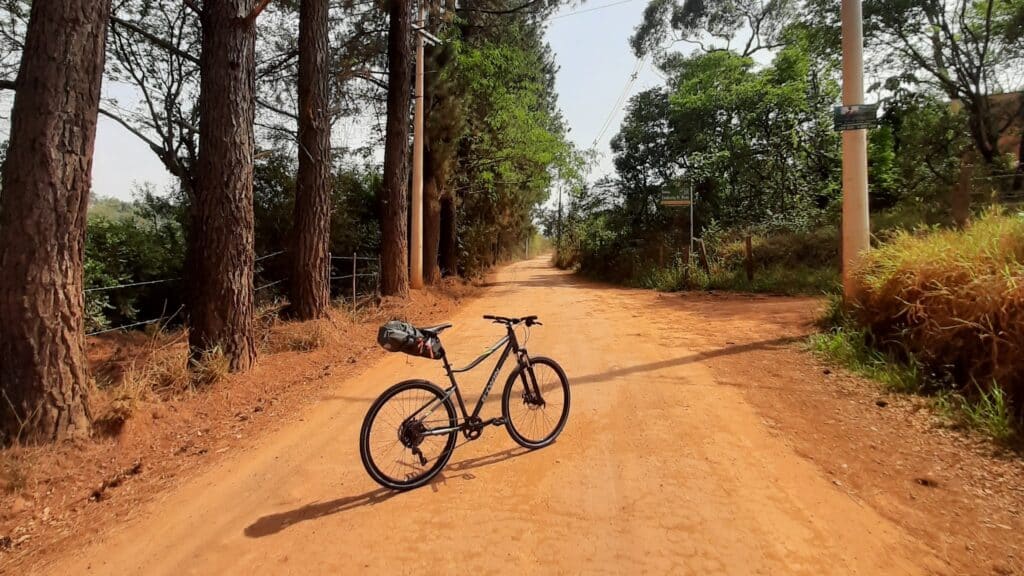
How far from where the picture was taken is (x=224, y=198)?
5695mm

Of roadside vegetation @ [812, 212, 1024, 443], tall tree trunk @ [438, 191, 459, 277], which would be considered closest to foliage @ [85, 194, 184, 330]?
tall tree trunk @ [438, 191, 459, 277]

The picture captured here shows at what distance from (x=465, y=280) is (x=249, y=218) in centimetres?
1371

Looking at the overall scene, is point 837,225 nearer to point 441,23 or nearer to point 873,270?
point 873,270

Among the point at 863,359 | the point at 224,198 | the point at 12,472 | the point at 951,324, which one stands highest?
the point at 224,198

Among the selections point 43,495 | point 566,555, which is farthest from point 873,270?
point 43,495

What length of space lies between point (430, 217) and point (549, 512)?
42.9 ft

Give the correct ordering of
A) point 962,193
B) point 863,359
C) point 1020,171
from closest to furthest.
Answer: point 863,359, point 962,193, point 1020,171

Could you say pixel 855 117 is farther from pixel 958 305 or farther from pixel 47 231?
pixel 47 231

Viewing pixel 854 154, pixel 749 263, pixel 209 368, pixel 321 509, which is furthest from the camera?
pixel 749 263

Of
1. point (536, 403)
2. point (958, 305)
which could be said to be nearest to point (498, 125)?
point (958, 305)

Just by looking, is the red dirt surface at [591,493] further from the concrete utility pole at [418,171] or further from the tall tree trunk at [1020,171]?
the tall tree trunk at [1020,171]

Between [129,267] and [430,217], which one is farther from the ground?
[430,217]

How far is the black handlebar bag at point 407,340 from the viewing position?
3.25m

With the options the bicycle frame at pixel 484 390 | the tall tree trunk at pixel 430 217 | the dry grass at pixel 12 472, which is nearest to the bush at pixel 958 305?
the bicycle frame at pixel 484 390
